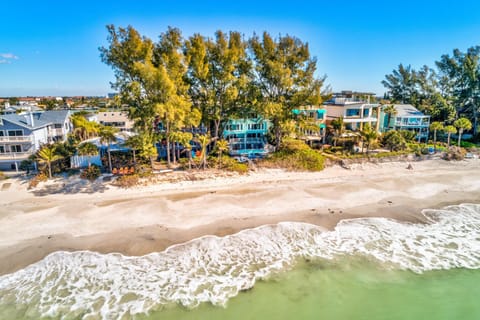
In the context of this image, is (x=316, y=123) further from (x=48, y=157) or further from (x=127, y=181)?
(x=48, y=157)

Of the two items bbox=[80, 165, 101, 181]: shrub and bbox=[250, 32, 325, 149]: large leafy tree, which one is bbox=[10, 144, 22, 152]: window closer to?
bbox=[80, 165, 101, 181]: shrub

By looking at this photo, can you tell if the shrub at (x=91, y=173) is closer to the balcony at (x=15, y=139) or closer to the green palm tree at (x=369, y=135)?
the balcony at (x=15, y=139)

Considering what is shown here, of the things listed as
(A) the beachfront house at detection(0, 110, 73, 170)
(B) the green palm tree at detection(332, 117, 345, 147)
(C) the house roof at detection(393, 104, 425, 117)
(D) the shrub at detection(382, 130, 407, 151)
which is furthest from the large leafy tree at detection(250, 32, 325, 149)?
(A) the beachfront house at detection(0, 110, 73, 170)

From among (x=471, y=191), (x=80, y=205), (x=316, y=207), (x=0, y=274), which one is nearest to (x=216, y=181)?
(x=316, y=207)

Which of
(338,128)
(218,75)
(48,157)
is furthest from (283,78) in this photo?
(48,157)

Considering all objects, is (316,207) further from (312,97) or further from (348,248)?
(312,97)

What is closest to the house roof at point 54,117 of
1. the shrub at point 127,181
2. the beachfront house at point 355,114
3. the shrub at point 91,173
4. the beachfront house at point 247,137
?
the shrub at point 91,173
